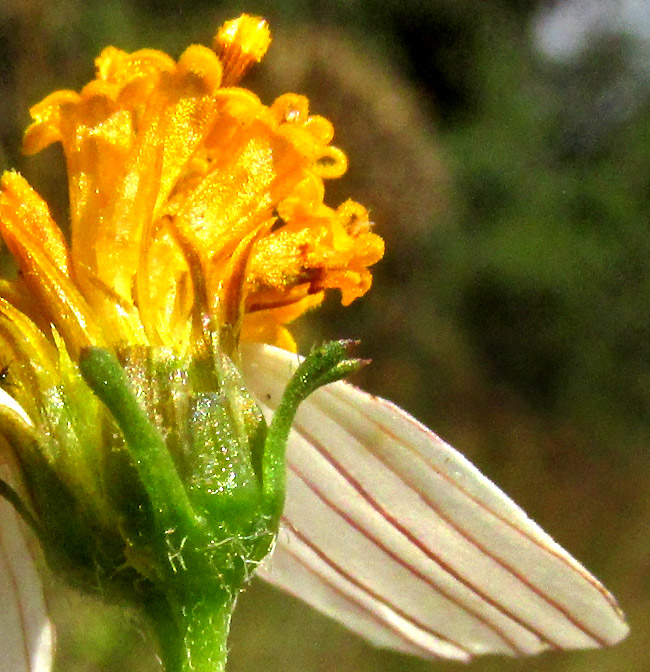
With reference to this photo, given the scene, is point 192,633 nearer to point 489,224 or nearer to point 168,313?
point 168,313

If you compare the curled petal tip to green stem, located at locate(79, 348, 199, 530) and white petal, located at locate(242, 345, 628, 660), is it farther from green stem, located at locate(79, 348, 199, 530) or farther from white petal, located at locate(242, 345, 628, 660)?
green stem, located at locate(79, 348, 199, 530)

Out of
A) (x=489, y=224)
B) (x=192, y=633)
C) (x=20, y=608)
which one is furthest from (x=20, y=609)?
(x=489, y=224)

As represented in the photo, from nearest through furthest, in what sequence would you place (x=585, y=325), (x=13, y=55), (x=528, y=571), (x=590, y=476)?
(x=528, y=571)
(x=13, y=55)
(x=590, y=476)
(x=585, y=325)

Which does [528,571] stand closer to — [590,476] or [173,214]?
[173,214]

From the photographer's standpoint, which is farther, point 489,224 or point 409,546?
point 489,224

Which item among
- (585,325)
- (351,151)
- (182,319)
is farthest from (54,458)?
(585,325)

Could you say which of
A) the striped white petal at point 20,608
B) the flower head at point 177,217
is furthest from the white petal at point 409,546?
the striped white petal at point 20,608
